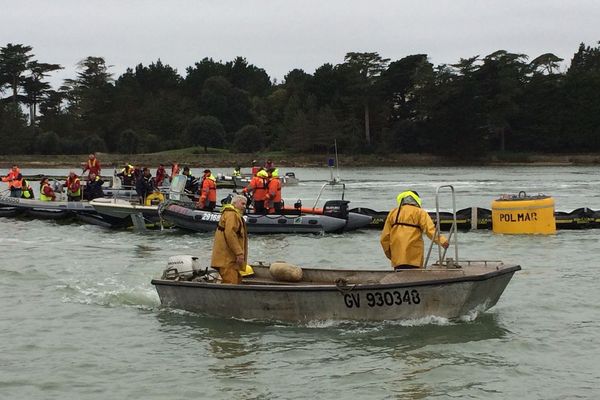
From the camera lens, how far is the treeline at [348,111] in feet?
308

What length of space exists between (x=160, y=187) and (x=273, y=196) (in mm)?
6759

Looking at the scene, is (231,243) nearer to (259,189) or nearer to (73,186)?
(259,189)

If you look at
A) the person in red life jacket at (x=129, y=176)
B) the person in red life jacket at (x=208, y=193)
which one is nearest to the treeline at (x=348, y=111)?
the person in red life jacket at (x=129, y=176)

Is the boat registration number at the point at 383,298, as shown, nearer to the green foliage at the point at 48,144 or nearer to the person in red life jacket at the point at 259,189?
the person in red life jacket at the point at 259,189

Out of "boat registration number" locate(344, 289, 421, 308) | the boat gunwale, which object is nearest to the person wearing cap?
the boat gunwale

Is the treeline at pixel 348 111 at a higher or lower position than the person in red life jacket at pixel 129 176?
higher

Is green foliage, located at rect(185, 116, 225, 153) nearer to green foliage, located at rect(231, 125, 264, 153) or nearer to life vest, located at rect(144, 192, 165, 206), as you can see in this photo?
green foliage, located at rect(231, 125, 264, 153)

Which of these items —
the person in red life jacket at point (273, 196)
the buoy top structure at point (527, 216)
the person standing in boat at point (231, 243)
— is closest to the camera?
the person standing in boat at point (231, 243)

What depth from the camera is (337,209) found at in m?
23.6

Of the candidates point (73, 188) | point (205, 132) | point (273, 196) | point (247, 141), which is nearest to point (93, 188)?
point (73, 188)

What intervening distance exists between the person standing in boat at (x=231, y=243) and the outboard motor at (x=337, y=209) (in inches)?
447

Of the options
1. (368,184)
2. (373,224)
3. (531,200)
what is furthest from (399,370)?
(368,184)

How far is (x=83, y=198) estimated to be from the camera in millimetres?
29688

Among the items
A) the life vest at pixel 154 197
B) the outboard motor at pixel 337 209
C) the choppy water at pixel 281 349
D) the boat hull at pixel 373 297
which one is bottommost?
the choppy water at pixel 281 349
